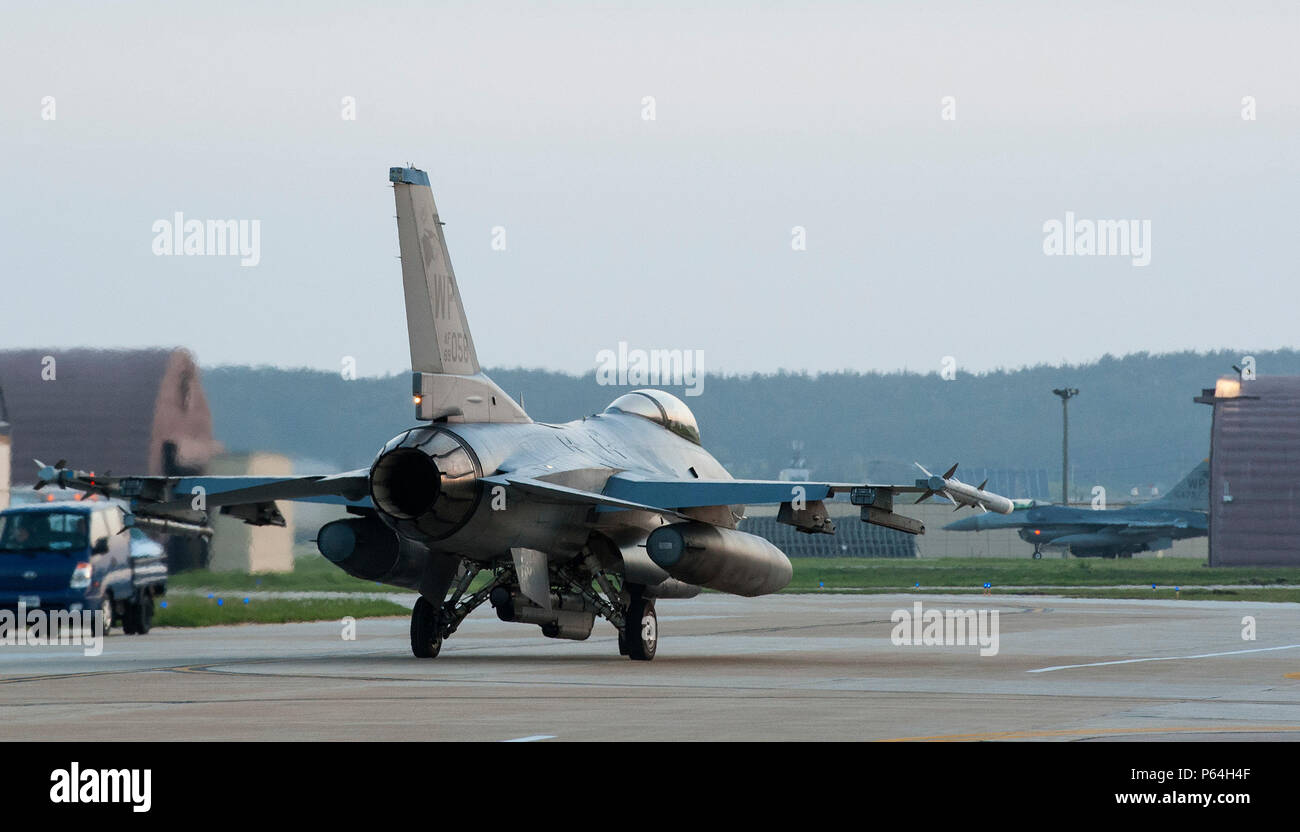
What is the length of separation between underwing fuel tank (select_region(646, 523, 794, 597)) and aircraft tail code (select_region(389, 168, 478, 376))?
11.4 feet

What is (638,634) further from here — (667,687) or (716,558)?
(667,687)

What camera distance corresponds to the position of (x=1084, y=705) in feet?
52.0

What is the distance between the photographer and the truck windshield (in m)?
28.6

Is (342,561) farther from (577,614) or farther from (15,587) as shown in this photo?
(15,587)

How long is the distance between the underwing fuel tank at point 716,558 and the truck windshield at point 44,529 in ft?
37.0

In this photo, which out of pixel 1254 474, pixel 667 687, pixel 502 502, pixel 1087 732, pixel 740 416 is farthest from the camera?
pixel 740 416

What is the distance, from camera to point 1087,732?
43.0ft

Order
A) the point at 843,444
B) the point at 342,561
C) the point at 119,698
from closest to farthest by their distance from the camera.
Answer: the point at 119,698, the point at 342,561, the point at 843,444

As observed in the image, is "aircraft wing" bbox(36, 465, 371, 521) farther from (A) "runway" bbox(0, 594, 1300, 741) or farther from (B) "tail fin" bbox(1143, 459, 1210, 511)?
(B) "tail fin" bbox(1143, 459, 1210, 511)

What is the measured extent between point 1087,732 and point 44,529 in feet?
68.3

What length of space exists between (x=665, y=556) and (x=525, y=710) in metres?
7.25

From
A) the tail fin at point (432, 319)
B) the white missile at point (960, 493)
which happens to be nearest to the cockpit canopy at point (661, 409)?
the tail fin at point (432, 319)

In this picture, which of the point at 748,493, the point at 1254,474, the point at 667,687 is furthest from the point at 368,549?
the point at 1254,474
